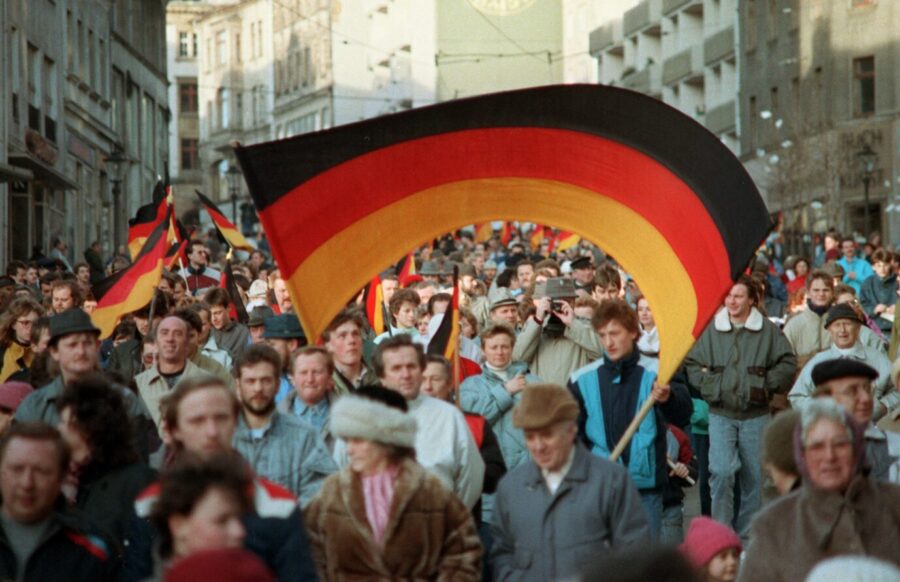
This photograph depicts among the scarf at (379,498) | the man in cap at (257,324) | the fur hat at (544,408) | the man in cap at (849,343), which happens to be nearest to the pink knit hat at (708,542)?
the fur hat at (544,408)

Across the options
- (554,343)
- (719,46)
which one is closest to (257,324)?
(554,343)

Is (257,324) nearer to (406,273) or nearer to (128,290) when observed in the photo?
(128,290)

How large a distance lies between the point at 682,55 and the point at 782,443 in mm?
69051

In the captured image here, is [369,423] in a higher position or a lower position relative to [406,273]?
lower

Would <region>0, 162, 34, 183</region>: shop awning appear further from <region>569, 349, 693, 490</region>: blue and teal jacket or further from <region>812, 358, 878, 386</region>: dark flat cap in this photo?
<region>812, 358, 878, 386</region>: dark flat cap

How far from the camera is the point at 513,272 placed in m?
23.1

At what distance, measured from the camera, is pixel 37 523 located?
23.1 ft

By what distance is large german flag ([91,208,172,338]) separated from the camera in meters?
15.5

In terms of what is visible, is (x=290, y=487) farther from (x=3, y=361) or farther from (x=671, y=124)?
(x=3, y=361)

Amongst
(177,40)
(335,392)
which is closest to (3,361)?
(335,392)

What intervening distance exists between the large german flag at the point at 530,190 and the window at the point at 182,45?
431 feet

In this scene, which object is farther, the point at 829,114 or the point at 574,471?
the point at 829,114

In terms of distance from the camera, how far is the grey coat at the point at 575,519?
7.91 m

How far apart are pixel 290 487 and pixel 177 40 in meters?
135
